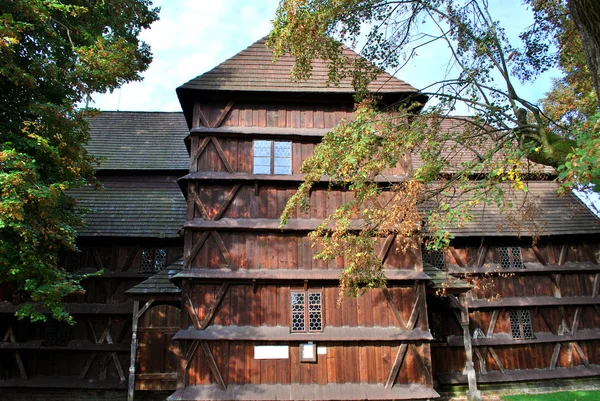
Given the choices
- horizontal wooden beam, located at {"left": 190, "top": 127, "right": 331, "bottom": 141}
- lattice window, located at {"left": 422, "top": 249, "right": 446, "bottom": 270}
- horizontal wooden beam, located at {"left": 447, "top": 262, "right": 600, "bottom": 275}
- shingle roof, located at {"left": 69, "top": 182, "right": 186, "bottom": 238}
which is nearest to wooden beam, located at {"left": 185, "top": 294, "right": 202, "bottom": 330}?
shingle roof, located at {"left": 69, "top": 182, "right": 186, "bottom": 238}

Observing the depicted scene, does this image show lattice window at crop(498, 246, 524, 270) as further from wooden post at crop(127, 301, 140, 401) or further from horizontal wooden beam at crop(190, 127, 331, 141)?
wooden post at crop(127, 301, 140, 401)

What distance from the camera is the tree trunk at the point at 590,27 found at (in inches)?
212

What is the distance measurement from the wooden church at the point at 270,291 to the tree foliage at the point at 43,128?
228cm

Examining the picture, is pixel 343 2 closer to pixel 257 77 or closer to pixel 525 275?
pixel 257 77

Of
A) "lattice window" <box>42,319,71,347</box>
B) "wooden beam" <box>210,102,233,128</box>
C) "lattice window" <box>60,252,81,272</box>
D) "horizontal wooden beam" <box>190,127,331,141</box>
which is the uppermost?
"wooden beam" <box>210,102,233,128</box>

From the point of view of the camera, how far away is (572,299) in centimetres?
1454

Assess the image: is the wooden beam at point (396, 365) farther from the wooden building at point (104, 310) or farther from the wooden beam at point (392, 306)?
the wooden building at point (104, 310)

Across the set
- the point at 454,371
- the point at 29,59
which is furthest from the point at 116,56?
the point at 454,371

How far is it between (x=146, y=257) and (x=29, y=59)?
6.40 m

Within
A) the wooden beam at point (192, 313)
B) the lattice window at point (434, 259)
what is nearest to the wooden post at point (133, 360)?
the wooden beam at point (192, 313)

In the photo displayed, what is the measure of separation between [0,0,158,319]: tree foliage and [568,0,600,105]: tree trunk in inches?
356

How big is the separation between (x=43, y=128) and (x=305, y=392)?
842 cm

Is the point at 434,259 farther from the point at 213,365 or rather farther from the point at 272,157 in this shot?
the point at 213,365

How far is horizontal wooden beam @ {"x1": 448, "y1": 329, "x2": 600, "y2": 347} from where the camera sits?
13.8m
